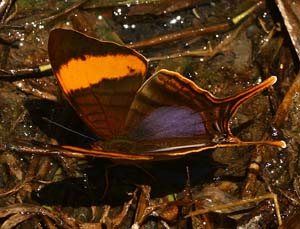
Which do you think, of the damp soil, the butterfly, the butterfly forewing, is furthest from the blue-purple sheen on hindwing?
the damp soil

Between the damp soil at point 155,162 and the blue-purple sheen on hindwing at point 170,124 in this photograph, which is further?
the damp soil at point 155,162

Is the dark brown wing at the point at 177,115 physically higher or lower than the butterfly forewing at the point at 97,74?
lower

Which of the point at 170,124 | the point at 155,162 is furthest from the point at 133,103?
the point at 155,162

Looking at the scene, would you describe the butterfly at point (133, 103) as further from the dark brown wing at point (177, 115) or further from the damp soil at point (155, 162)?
the damp soil at point (155, 162)

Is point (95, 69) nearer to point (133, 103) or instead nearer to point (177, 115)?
point (133, 103)

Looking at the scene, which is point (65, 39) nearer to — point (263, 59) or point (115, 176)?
point (115, 176)

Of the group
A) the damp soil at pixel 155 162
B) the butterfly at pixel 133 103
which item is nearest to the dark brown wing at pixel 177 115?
the butterfly at pixel 133 103
